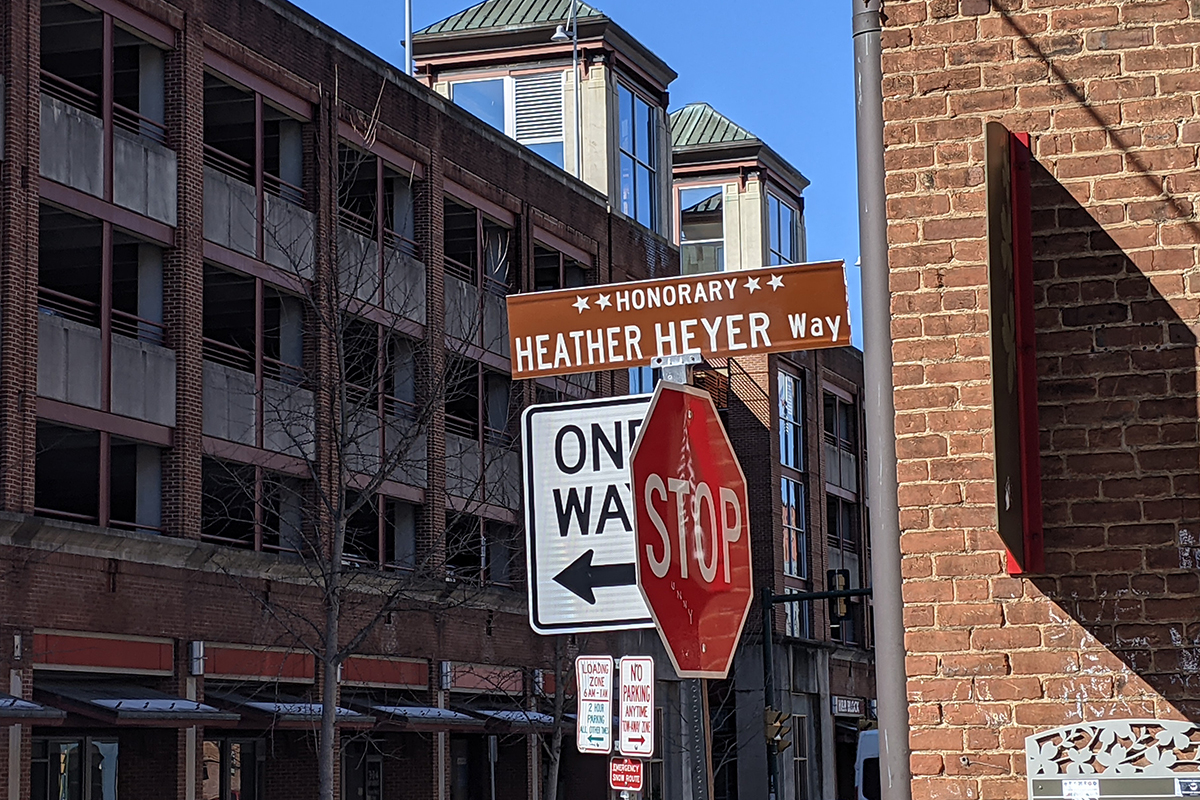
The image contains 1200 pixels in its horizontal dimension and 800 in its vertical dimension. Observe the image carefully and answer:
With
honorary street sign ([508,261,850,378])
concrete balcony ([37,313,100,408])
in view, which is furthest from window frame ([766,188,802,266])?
honorary street sign ([508,261,850,378])

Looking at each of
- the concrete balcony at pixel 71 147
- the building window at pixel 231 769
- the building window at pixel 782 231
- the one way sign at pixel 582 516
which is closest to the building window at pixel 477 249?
the building window at pixel 231 769

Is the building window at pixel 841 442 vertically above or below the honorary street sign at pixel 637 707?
above

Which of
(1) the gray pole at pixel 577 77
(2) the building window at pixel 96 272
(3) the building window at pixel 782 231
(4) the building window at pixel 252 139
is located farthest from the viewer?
(3) the building window at pixel 782 231

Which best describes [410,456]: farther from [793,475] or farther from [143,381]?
[793,475]

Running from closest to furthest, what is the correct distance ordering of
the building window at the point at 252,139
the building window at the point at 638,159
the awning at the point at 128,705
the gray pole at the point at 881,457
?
the gray pole at the point at 881,457, the awning at the point at 128,705, the building window at the point at 252,139, the building window at the point at 638,159

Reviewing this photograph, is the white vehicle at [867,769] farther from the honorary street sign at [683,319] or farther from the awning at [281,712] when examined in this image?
the honorary street sign at [683,319]

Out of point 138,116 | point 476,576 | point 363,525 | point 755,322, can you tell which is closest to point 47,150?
point 138,116

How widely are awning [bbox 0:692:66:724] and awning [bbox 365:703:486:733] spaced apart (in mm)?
8924

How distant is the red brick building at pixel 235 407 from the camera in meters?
25.7

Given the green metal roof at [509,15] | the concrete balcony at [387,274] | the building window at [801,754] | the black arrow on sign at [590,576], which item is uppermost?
the green metal roof at [509,15]

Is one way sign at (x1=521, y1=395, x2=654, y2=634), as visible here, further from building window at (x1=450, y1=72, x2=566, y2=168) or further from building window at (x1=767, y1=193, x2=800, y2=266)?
building window at (x1=767, y1=193, x2=800, y2=266)

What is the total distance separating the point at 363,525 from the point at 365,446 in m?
3.54

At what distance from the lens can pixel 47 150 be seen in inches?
1033

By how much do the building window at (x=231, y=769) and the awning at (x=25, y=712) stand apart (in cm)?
683
